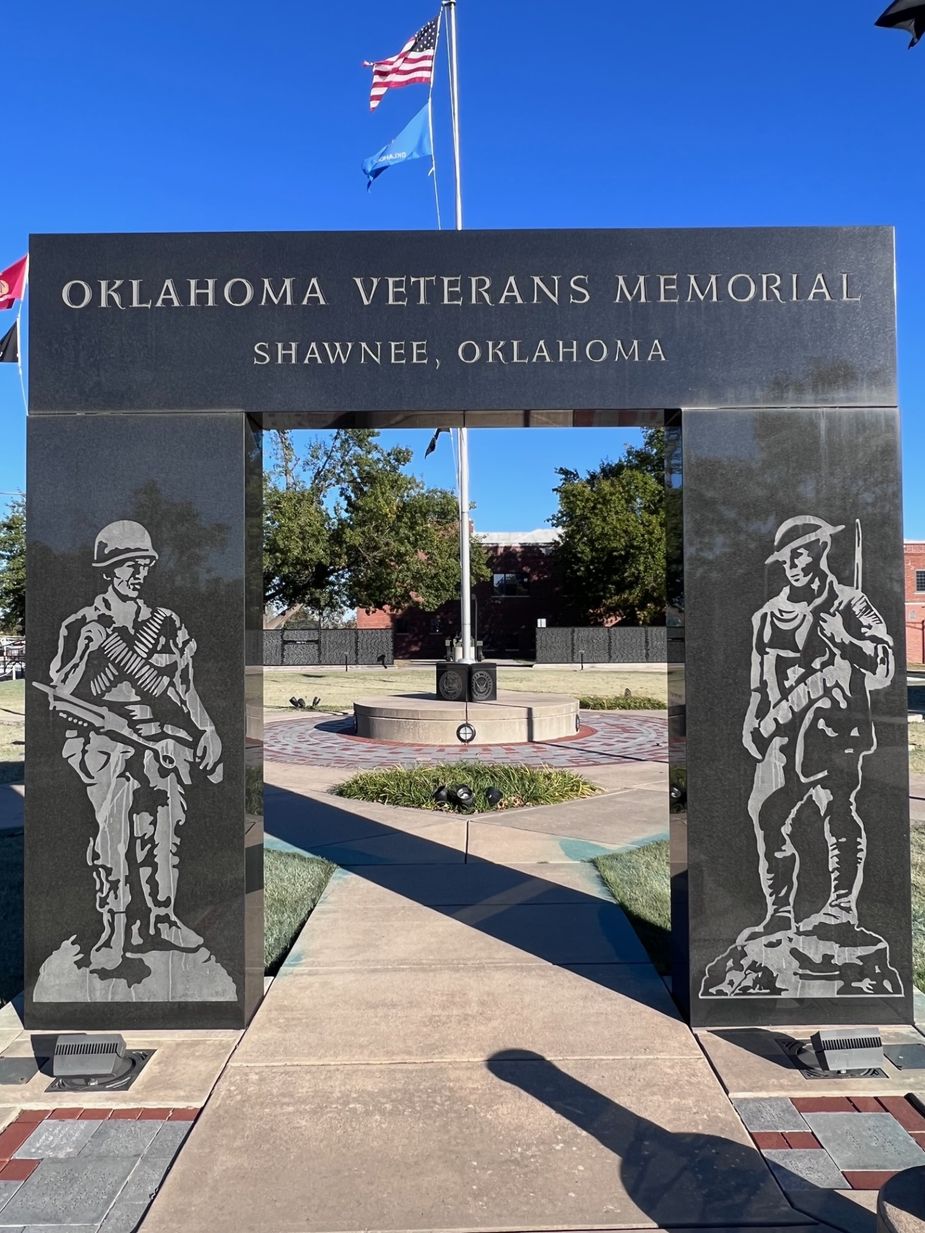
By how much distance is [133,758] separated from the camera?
13.9ft

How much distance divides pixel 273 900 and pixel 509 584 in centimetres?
4543

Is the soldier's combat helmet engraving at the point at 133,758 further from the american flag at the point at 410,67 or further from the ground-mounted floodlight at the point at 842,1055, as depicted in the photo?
the american flag at the point at 410,67

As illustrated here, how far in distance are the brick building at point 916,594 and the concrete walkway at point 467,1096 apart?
175ft

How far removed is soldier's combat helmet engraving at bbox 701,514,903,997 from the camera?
4.18 m

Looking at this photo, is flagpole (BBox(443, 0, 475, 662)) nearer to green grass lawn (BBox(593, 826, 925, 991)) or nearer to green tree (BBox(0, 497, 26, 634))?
green grass lawn (BBox(593, 826, 925, 991))

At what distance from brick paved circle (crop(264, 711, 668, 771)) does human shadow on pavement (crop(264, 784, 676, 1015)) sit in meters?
3.55

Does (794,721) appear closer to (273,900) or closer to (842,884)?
(842,884)

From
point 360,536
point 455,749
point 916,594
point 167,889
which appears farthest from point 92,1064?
point 916,594

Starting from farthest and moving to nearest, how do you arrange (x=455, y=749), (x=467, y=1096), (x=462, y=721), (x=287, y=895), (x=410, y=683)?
(x=410, y=683), (x=462, y=721), (x=455, y=749), (x=287, y=895), (x=467, y=1096)

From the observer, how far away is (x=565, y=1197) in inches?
112

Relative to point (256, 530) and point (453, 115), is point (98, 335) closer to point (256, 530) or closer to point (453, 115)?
point (256, 530)

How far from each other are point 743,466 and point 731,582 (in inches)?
22.4

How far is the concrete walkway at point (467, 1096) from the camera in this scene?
281 cm

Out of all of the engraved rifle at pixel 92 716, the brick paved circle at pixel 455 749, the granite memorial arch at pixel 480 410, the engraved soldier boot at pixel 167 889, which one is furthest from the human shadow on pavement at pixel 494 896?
the brick paved circle at pixel 455 749
